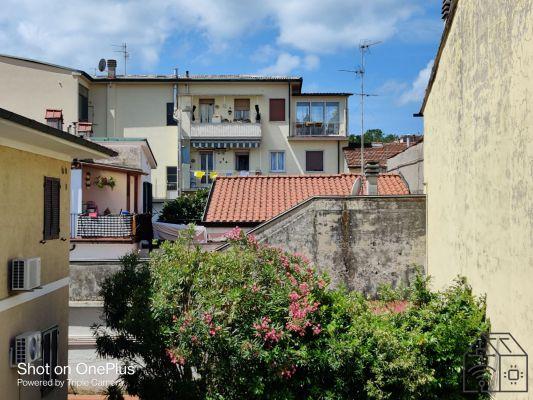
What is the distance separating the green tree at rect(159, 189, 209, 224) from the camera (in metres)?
28.2

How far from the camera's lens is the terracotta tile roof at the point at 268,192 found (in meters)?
18.4

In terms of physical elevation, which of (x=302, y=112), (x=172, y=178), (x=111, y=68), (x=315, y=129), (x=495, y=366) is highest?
(x=111, y=68)

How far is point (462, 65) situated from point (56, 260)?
852 centimetres

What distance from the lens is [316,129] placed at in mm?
37000

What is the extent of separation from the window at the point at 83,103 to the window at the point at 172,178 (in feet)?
20.4

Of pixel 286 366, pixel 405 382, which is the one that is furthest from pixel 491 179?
pixel 286 366

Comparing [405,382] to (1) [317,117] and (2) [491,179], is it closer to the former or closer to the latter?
(2) [491,179]


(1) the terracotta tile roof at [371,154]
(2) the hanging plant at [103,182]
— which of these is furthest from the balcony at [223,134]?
(2) the hanging plant at [103,182]

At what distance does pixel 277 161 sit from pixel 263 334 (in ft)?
97.5

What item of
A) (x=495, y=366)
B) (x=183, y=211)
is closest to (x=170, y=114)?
(x=183, y=211)

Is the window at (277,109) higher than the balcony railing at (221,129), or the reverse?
the window at (277,109)

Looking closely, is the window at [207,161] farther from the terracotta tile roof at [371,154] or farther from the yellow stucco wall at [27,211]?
the yellow stucco wall at [27,211]

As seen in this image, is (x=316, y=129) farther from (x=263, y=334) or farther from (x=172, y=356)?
(x=172, y=356)

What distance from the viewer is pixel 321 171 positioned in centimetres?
3769
